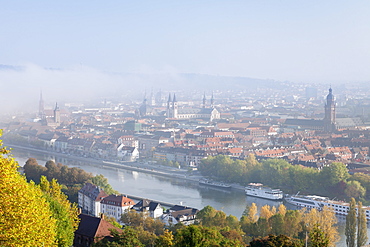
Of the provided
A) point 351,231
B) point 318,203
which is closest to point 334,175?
point 318,203

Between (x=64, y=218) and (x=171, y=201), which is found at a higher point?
(x=64, y=218)

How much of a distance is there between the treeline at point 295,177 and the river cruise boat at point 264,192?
0.62 m

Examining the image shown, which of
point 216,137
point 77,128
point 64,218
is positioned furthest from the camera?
point 77,128

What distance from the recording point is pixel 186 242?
21.0 ft

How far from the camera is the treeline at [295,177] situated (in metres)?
14.7

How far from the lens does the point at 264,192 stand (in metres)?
14.9

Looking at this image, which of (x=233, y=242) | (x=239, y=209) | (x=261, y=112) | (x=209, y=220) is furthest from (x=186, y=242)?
(x=261, y=112)

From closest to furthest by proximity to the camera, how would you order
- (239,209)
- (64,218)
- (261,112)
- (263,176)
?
(64,218) < (239,209) < (263,176) < (261,112)

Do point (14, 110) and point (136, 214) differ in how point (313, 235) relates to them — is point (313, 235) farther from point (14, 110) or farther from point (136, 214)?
point (14, 110)

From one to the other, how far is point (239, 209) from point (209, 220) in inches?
130

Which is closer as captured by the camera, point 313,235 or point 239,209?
point 313,235

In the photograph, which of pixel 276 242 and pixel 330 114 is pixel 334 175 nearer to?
pixel 276 242

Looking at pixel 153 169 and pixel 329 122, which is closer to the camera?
pixel 153 169

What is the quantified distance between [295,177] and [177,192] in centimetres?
302
